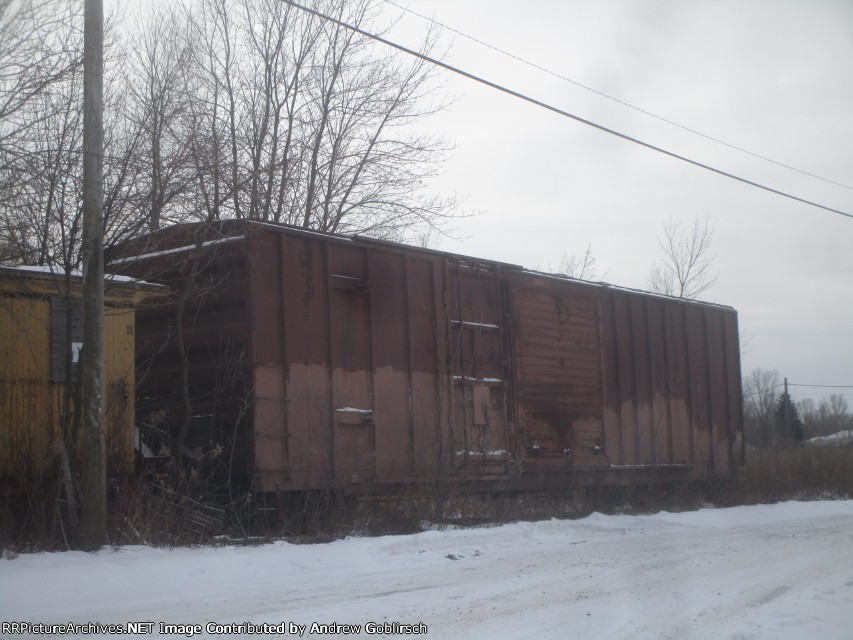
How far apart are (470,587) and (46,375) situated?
17.2 feet

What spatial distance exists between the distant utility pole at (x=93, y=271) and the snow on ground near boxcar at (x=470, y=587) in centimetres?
100

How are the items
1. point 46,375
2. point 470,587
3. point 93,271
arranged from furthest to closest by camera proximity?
point 46,375, point 93,271, point 470,587

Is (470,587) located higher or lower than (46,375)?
lower

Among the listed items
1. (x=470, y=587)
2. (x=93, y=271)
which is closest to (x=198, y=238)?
(x=93, y=271)

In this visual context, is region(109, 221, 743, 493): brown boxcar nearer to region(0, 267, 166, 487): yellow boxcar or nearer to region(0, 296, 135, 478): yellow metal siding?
region(0, 267, 166, 487): yellow boxcar

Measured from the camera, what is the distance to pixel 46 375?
31.7ft

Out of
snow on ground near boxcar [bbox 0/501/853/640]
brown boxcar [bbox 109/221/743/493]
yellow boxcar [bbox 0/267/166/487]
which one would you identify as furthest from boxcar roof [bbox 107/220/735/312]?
snow on ground near boxcar [bbox 0/501/853/640]

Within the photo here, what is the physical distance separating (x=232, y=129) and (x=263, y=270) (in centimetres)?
1037

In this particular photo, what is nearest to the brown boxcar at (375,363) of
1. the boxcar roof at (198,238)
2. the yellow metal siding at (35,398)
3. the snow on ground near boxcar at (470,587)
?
the boxcar roof at (198,238)

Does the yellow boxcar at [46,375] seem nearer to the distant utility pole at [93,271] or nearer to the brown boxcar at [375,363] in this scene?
the distant utility pole at [93,271]

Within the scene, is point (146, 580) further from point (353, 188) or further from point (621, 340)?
point (353, 188)

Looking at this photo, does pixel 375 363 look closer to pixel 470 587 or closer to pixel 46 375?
pixel 46 375

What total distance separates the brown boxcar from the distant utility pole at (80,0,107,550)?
851 millimetres

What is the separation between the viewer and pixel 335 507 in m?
10.9
